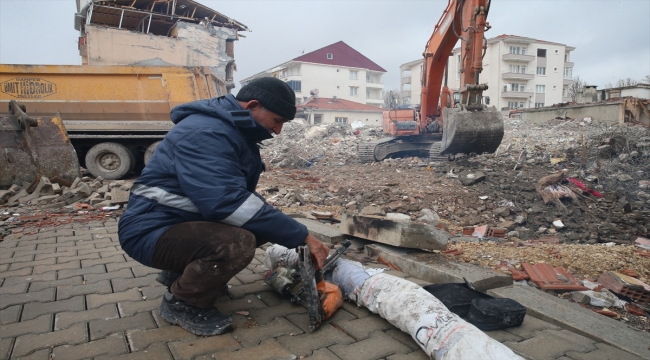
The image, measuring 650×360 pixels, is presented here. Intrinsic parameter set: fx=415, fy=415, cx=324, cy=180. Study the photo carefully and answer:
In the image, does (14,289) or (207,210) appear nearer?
(207,210)

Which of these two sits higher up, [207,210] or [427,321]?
[207,210]

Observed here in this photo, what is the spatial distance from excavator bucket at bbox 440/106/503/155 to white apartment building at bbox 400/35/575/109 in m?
43.2

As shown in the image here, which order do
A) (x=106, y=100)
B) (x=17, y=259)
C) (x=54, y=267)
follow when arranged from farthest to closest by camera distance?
(x=106, y=100), (x=17, y=259), (x=54, y=267)

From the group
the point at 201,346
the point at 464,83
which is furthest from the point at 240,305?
the point at 464,83

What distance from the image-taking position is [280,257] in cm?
311

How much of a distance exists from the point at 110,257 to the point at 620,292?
424 centimetres

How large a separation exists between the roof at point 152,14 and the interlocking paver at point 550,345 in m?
22.6

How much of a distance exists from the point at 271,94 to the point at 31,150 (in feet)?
22.2

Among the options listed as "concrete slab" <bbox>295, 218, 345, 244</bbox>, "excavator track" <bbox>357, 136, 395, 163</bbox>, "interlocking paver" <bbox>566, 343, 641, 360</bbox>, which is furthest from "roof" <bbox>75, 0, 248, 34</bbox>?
"interlocking paver" <bbox>566, 343, 641, 360</bbox>

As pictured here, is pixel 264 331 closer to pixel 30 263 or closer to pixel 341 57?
pixel 30 263

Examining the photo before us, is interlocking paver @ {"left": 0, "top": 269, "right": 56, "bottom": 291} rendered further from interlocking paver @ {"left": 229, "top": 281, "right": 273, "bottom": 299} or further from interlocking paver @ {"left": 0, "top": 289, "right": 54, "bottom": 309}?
interlocking paver @ {"left": 229, "top": 281, "right": 273, "bottom": 299}

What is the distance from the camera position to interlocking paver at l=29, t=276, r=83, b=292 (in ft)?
9.53

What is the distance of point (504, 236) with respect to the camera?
5680 millimetres

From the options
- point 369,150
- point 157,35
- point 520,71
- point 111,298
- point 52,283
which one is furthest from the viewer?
point 520,71
